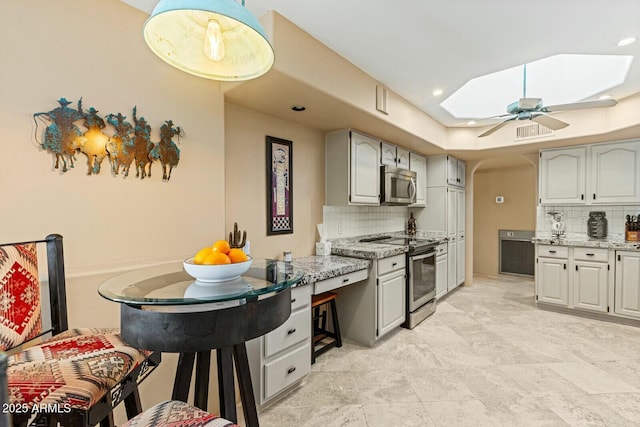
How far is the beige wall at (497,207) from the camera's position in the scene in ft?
18.7

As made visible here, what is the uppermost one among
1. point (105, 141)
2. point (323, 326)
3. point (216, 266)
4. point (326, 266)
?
point (105, 141)

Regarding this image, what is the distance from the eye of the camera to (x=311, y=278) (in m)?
2.21

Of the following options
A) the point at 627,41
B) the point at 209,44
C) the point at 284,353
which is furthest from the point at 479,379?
the point at 209,44

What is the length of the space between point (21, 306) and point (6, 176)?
59cm

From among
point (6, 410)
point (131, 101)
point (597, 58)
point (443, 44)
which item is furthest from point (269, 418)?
point (597, 58)

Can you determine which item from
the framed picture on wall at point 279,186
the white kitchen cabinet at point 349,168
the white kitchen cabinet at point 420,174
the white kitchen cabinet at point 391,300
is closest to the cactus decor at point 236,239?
the framed picture on wall at point 279,186

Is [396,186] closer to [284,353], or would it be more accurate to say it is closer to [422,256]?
[422,256]

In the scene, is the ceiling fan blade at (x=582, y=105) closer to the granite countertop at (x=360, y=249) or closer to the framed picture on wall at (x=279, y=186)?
the granite countertop at (x=360, y=249)

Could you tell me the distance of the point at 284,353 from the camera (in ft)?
6.73

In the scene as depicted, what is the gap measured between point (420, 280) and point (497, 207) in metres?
3.71

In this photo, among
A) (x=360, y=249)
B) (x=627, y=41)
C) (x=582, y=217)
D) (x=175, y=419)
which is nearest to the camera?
(x=175, y=419)

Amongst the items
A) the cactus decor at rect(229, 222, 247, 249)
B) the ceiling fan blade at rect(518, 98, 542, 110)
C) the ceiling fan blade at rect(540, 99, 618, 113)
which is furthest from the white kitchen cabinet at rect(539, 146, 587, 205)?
the cactus decor at rect(229, 222, 247, 249)

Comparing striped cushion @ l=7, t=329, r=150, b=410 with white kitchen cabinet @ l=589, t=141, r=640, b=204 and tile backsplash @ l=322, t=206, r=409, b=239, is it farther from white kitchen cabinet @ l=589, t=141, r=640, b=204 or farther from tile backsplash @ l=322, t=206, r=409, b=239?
white kitchen cabinet @ l=589, t=141, r=640, b=204

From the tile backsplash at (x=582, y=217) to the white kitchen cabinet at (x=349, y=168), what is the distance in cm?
295
